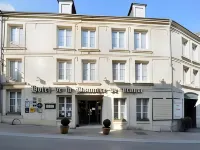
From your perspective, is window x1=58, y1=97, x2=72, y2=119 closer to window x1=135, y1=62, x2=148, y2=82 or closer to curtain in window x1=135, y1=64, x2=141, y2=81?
curtain in window x1=135, y1=64, x2=141, y2=81

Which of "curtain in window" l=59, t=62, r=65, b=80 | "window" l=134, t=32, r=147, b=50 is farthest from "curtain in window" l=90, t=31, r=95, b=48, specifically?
"window" l=134, t=32, r=147, b=50

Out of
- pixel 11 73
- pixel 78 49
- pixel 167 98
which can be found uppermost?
pixel 78 49

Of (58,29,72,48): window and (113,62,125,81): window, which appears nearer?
(58,29,72,48): window

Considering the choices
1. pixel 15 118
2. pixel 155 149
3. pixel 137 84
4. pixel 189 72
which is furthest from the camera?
pixel 189 72

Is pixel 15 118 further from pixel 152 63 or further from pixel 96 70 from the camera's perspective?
pixel 152 63

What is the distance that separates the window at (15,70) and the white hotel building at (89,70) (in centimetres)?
8

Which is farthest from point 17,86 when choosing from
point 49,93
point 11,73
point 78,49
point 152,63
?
point 152,63

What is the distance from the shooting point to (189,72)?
23906 mm

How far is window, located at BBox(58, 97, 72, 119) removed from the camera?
66.0ft

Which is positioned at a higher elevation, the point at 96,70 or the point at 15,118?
the point at 96,70

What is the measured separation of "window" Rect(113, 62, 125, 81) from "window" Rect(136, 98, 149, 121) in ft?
8.01

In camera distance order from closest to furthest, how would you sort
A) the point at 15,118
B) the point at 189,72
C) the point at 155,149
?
the point at 155,149 < the point at 15,118 < the point at 189,72

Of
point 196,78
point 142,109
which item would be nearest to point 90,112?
point 142,109

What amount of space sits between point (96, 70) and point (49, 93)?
4.34 meters
